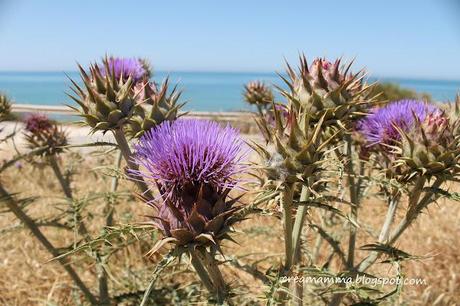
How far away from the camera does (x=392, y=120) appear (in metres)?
2.40

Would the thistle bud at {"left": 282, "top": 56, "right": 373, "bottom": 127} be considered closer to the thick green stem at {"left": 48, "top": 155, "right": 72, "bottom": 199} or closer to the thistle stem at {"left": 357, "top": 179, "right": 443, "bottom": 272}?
the thistle stem at {"left": 357, "top": 179, "right": 443, "bottom": 272}

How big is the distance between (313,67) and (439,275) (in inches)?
107

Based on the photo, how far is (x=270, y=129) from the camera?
1774 mm

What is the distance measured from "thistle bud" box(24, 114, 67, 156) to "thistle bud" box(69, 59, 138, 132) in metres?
1.68

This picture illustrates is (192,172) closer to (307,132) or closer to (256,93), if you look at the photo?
(307,132)

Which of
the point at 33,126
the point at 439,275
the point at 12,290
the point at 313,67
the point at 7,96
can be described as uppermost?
the point at 313,67

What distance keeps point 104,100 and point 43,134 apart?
77.1 inches

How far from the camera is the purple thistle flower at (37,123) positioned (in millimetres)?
3855

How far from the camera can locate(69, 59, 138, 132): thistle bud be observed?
2076mm

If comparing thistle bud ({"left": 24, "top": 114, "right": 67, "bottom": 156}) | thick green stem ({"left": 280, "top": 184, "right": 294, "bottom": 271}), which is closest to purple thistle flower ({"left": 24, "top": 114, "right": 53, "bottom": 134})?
thistle bud ({"left": 24, "top": 114, "right": 67, "bottom": 156})

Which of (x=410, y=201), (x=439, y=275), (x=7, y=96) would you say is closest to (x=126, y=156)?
(x=410, y=201)

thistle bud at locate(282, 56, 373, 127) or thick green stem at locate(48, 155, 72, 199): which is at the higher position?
thistle bud at locate(282, 56, 373, 127)

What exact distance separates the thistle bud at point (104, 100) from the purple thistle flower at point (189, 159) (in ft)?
1.10

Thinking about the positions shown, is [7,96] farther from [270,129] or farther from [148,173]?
[270,129]
